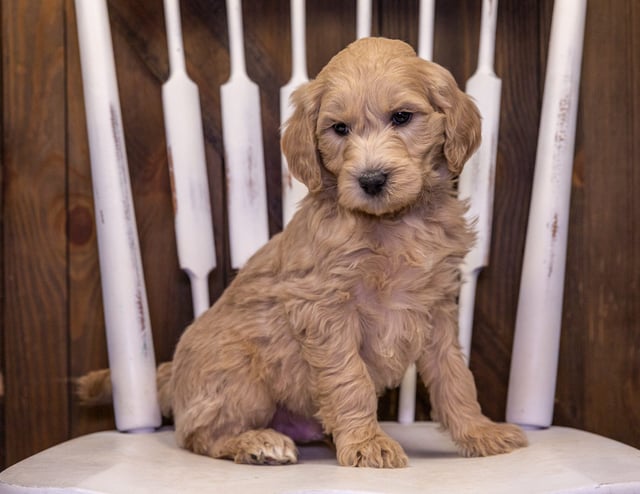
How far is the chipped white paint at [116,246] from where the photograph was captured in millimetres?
1246

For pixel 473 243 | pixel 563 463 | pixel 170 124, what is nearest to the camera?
pixel 563 463

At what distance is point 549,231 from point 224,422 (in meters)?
0.57

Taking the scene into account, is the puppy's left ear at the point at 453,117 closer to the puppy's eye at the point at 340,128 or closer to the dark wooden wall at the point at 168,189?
the puppy's eye at the point at 340,128

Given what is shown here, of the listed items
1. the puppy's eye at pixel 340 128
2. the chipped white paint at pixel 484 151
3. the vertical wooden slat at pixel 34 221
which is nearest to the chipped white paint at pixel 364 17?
the chipped white paint at pixel 484 151

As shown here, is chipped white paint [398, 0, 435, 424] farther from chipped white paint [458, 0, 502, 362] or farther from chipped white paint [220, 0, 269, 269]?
chipped white paint [220, 0, 269, 269]

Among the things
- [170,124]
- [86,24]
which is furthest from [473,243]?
[86,24]

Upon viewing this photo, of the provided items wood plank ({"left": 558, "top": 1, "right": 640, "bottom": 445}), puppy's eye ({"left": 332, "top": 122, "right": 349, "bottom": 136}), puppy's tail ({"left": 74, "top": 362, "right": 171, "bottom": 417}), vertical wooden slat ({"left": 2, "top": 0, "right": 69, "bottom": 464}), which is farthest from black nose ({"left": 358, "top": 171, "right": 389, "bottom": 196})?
vertical wooden slat ({"left": 2, "top": 0, "right": 69, "bottom": 464})

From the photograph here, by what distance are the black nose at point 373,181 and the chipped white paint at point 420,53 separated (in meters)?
0.37

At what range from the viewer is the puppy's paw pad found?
1068mm

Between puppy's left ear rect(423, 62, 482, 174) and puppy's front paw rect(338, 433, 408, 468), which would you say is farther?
puppy's left ear rect(423, 62, 482, 174)

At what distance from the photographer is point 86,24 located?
4.16 ft

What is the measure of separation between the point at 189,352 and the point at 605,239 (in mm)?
810

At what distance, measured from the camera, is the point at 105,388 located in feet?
4.62

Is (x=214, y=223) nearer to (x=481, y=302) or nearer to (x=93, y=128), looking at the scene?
(x=93, y=128)
